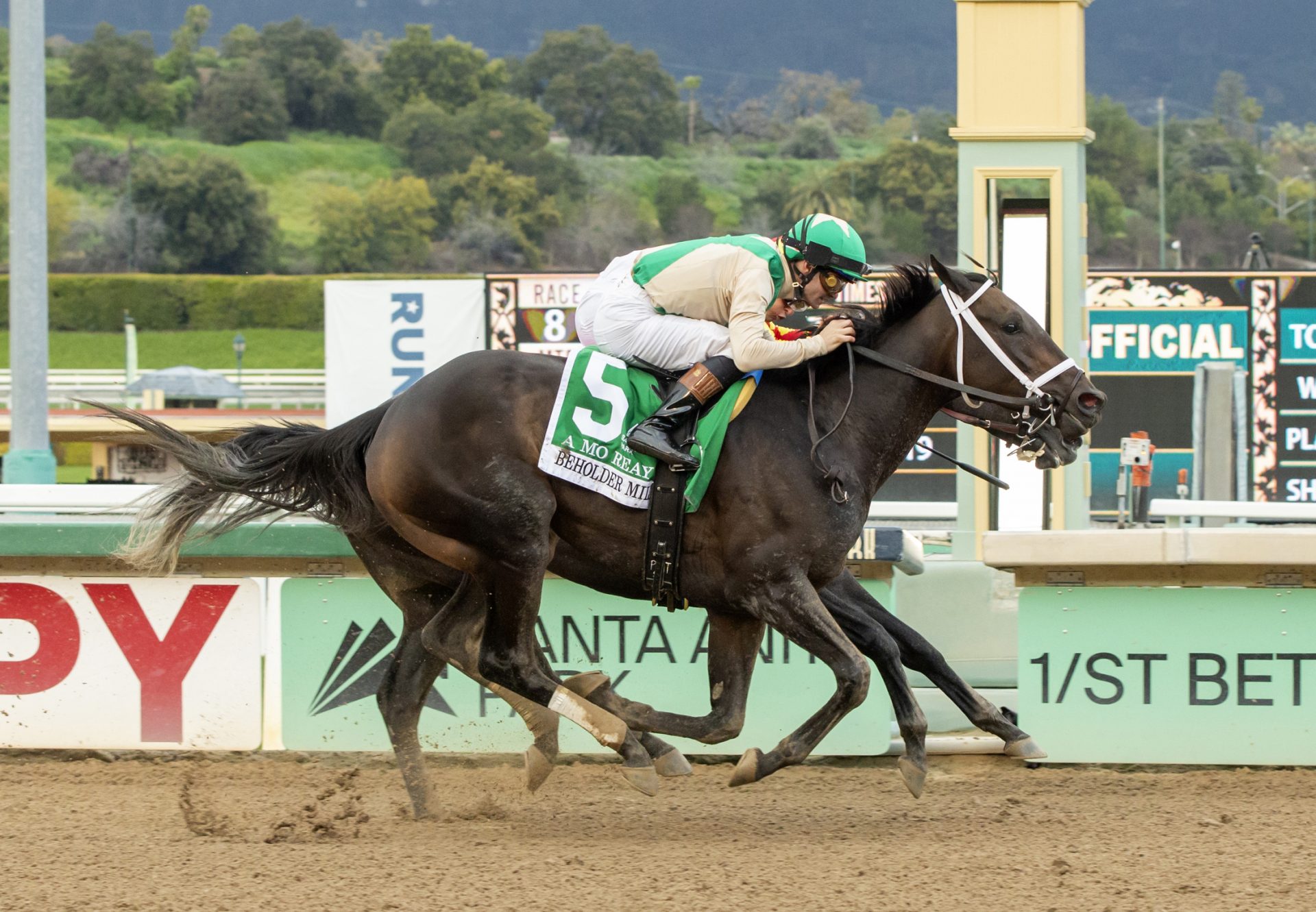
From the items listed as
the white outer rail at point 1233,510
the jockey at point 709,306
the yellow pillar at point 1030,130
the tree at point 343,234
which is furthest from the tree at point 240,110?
the jockey at point 709,306

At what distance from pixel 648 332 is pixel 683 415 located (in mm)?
301

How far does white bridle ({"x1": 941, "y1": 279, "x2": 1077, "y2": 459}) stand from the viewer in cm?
501

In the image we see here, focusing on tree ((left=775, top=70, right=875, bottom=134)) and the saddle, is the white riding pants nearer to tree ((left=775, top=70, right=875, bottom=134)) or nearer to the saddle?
the saddle

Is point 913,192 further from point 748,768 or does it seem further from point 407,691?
point 748,768

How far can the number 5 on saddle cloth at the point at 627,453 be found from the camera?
494 cm

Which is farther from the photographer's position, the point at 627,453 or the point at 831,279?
the point at 831,279

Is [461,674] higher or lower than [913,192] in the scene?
lower

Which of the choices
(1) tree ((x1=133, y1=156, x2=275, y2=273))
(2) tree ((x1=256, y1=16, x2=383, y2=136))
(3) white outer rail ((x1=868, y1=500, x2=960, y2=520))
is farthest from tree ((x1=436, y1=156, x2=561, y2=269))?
(3) white outer rail ((x1=868, y1=500, x2=960, y2=520))

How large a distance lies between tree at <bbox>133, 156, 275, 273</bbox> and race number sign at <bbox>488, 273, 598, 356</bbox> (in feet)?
206

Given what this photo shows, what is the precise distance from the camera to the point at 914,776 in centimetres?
509

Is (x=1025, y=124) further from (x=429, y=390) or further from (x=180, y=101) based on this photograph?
(x=180, y=101)

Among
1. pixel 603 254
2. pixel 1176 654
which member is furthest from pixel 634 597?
pixel 603 254

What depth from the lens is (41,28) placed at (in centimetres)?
897

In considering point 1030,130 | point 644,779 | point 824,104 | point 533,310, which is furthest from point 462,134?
point 644,779
